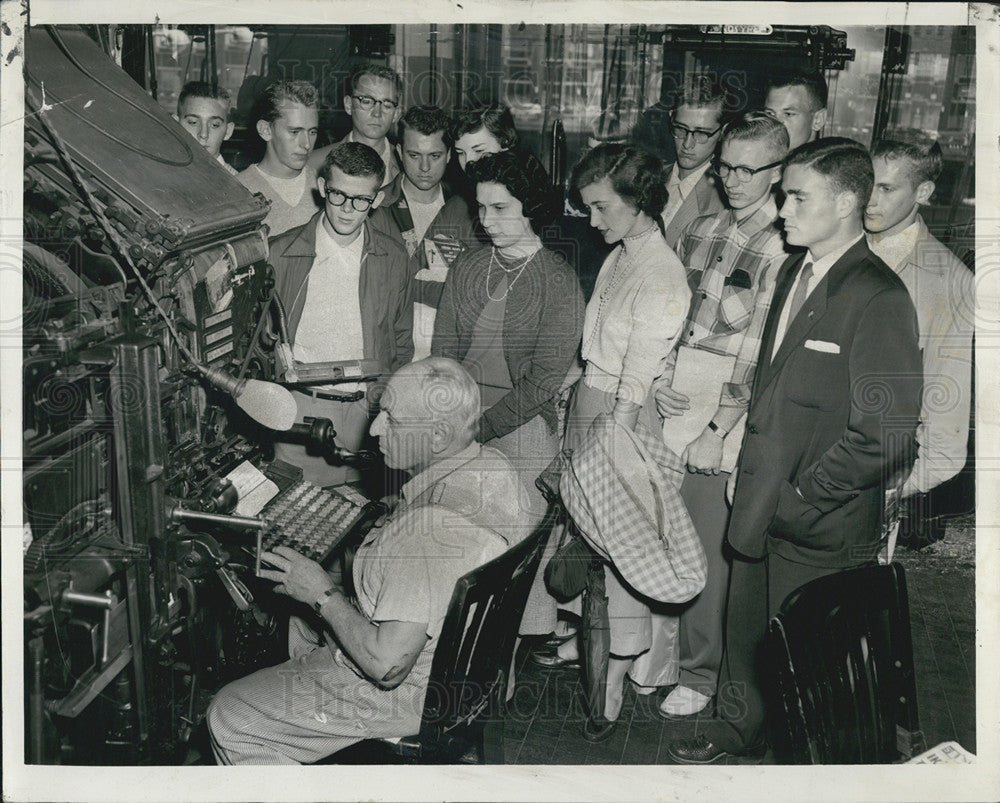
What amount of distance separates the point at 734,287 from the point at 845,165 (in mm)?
492

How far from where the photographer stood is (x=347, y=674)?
217 cm

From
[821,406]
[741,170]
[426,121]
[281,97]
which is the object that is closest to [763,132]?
[741,170]

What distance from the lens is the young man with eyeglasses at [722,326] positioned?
8.88ft

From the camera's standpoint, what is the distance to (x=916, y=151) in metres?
2.59

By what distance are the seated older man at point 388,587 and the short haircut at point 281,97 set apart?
1.33 m

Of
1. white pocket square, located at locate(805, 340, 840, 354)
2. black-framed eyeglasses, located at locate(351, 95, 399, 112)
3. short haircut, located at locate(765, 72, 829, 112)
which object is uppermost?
short haircut, located at locate(765, 72, 829, 112)

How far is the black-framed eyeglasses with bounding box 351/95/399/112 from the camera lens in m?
3.02

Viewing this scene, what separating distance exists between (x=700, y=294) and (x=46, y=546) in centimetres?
208

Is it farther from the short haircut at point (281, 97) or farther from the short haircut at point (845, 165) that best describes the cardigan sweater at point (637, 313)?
the short haircut at point (281, 97)

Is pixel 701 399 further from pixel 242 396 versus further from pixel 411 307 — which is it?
pixel 242 396

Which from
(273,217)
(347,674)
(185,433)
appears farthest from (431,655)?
(273,217)

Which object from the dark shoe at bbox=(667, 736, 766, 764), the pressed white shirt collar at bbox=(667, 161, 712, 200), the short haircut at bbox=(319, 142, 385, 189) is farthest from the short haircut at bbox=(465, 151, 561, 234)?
the dark shoe at bbox=(667, 736, 766, 764)

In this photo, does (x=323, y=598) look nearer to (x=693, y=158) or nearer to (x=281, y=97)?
(x=281, y=97)

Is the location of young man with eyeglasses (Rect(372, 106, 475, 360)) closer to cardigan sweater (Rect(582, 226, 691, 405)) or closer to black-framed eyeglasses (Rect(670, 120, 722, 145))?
cardigan sweater (Rect(582, 226, 691, 405))
